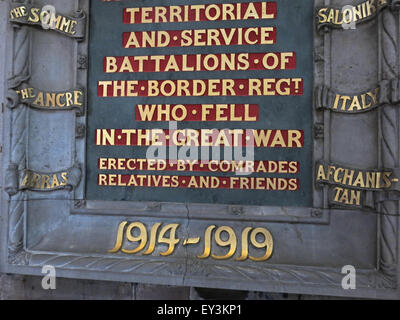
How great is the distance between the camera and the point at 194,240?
9.59 ft

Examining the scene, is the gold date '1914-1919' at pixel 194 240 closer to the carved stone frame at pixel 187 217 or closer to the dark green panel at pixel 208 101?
the carved stone frame at pixel 187 217

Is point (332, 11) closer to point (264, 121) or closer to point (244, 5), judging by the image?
point (244, 5)

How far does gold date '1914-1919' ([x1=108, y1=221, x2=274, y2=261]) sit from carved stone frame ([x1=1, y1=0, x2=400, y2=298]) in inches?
3.3

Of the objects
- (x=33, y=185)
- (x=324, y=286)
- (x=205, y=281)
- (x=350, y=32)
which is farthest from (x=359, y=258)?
(x=33, y=185)

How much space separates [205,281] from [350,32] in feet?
9.30

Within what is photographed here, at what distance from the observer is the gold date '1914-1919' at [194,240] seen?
2.84 meters

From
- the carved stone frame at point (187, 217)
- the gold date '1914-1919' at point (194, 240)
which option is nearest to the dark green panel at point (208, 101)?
the carved stone frame at point (187, 217)

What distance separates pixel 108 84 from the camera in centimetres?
319

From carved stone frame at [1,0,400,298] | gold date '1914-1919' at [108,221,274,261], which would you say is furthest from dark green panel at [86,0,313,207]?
gold date '1914-1919' at [108,221,274,261]

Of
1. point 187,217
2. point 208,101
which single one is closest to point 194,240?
point 187,217

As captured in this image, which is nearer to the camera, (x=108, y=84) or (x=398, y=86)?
(x=398, y=86)

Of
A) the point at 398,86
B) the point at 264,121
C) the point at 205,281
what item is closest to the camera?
the point at 398,86

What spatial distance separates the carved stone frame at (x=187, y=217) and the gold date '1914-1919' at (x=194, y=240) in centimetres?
8

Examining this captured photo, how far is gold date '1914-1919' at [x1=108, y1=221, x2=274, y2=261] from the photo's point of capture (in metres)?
2.84
